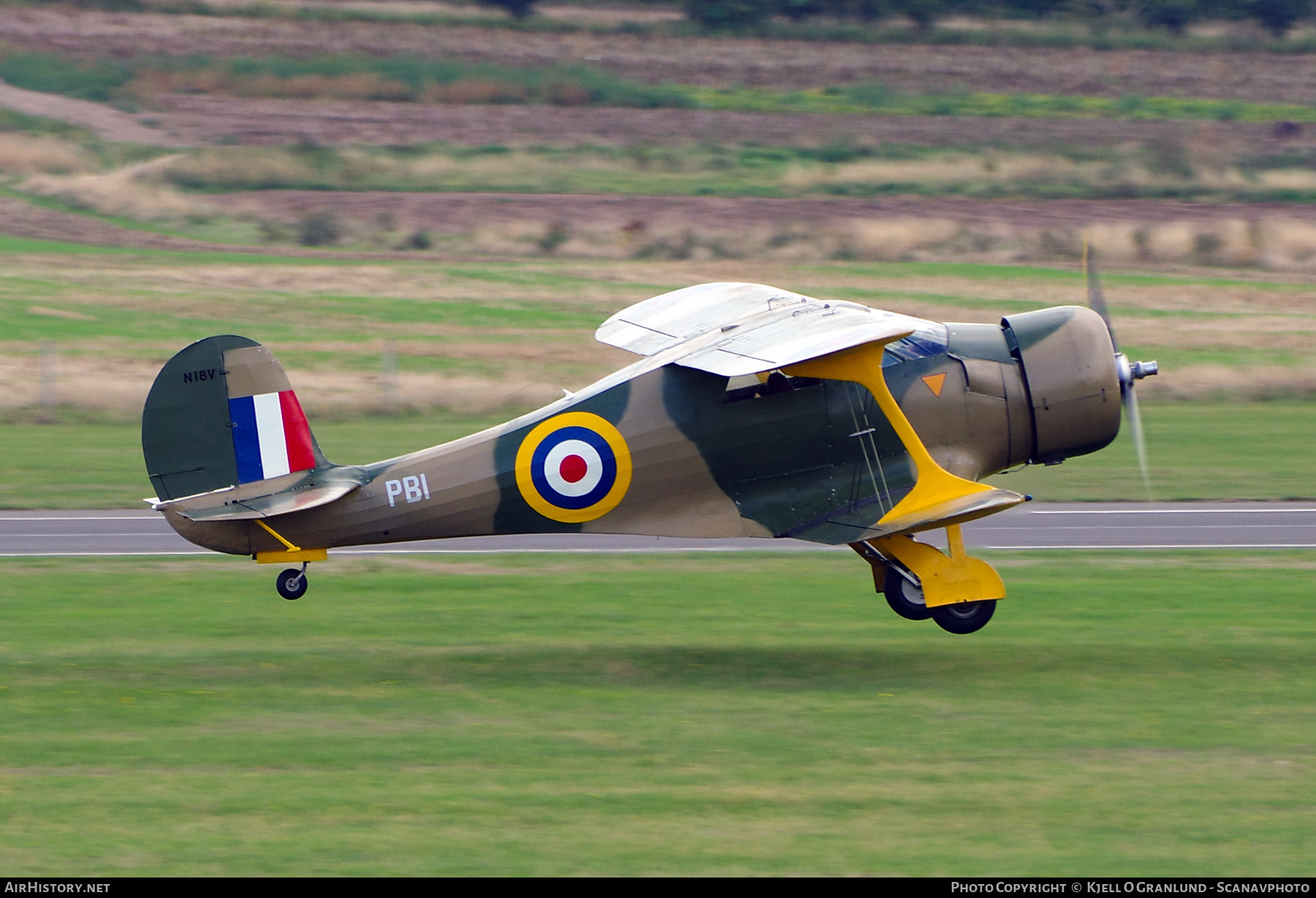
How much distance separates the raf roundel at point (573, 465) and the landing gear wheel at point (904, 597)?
113 inches

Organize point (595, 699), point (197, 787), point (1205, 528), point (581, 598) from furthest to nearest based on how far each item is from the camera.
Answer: point (1205, 528) → point (581, 598) → point (595, 699) → point (197, 787)

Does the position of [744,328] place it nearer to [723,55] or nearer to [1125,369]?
[1125,369]

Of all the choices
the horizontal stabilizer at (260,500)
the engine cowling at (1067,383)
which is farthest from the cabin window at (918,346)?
the horizontal stabilizer at (260,500)

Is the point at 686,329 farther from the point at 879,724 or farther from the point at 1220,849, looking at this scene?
the point at 1220,849

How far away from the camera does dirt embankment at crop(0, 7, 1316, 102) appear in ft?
219

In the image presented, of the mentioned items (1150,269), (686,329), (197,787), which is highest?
(686,329)

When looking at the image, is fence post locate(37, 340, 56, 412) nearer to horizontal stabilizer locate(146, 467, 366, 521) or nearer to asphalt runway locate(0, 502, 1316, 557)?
asphalt runway locate(0, 502, 1316, 557)

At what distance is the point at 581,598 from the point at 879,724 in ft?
18.0

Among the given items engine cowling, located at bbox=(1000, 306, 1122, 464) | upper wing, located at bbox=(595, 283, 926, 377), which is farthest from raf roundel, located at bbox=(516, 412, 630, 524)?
engine cowling, located at bbox=(1000, 306, 1122, 464)

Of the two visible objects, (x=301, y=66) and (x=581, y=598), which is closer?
(x=581, y=598)

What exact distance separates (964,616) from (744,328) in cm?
333

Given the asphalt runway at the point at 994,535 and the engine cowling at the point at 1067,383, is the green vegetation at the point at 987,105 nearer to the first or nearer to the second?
the asphalt runway at the point at 994,535

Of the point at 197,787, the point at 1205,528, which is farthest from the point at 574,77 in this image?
the point at 197,787

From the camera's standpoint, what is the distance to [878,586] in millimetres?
14789
